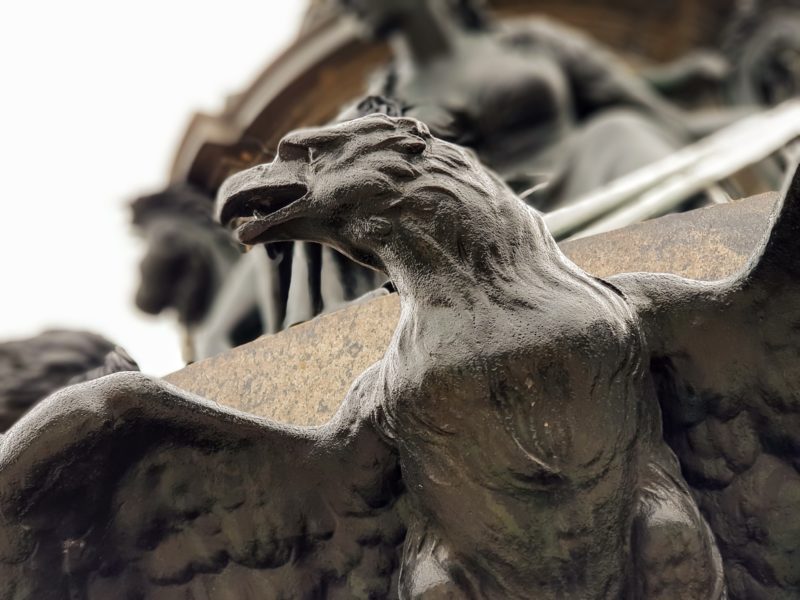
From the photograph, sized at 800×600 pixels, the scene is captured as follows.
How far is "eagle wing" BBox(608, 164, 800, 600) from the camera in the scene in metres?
1.28

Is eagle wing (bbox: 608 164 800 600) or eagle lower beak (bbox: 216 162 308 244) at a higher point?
eagle lower beak (bbox: 216 162 308 244)

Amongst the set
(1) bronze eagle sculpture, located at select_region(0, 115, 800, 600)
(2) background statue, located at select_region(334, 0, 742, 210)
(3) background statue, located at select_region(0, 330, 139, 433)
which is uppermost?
(1) bronze eagle sculpture, located at select_region(0, 115, 800, 600)

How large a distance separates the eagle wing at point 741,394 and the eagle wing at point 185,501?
A: 0.37 metres

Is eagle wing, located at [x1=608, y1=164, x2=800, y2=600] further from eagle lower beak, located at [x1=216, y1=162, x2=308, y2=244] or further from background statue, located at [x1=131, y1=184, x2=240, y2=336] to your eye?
background statue, located at [x1=131, y1=184, x2=240, y2=336]

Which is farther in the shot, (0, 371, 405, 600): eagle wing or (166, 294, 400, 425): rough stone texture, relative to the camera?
(166, 294, 400, 425): rough stone texture

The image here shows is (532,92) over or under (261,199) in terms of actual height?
under

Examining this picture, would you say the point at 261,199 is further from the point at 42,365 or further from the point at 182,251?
the point at 182,251

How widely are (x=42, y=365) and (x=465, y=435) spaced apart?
1.37 meters

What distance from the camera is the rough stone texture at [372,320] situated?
177 centimetres

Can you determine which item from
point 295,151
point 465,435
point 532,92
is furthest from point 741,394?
point 532,92

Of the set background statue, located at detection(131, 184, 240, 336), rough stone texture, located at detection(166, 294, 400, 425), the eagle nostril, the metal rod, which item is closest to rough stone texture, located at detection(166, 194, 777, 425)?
rough stone texture, located at detection(166, 294, 400, 425)

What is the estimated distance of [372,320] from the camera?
1.83 metres

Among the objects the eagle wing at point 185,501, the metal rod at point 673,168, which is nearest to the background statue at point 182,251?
the metal rod at point 673,168

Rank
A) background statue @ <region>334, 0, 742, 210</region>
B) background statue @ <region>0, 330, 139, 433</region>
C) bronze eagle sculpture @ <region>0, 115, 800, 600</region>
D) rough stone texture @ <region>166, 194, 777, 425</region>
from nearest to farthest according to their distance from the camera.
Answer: bronze eagle sculpture @ <region>0, 115, 800, 600</region> → rough stone texture @ <region>166, 194, 777, 425</region> → background statue @ <region>0, 330, 139, 433</region> → background statue @ <region>334, 0, 742, 210</region>
